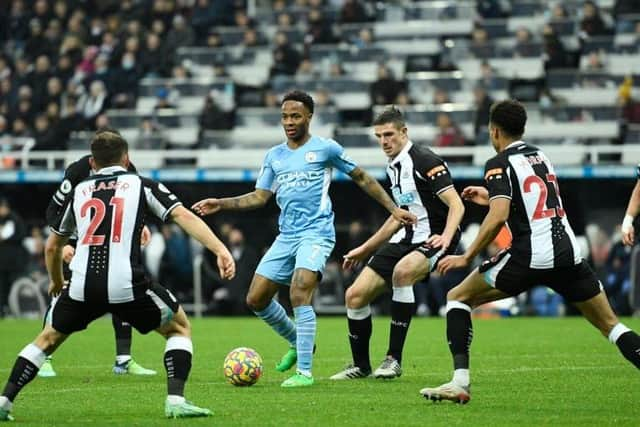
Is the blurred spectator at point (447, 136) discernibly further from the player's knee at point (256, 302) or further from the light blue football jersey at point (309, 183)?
the player's knee at point (256, 302)

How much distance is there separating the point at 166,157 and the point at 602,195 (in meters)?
8.61

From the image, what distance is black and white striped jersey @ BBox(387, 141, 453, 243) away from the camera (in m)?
11.7

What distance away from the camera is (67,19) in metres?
33.7

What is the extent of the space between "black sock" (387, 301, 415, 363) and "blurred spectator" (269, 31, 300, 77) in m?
17.6

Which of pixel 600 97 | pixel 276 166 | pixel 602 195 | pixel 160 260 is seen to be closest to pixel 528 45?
pixel 600 97

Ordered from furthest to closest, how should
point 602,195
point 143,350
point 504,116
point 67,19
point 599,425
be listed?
1. point 67,19
2. point 602,195
3. point 143,350
4. point 504,116
5. point 599,425

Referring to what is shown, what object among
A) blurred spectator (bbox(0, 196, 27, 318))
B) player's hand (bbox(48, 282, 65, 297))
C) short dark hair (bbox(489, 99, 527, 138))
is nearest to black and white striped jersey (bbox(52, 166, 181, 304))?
player's hand (bbox(48, 282, 65, 297))

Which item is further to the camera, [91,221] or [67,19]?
[67,19]

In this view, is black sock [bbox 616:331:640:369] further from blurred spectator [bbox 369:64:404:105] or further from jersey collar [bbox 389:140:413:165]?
blurred spectator [bbox 369:64:404:105]

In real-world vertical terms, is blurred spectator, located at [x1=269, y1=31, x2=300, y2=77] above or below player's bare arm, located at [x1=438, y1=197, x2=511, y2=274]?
below

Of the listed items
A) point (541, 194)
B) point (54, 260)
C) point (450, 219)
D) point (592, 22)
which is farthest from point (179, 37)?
point (541, 194)

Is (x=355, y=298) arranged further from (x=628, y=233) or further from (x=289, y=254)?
(x=628, y=233)

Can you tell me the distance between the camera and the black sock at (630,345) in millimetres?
9289

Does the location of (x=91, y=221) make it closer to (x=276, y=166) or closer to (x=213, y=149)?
(x=276, y=166)
